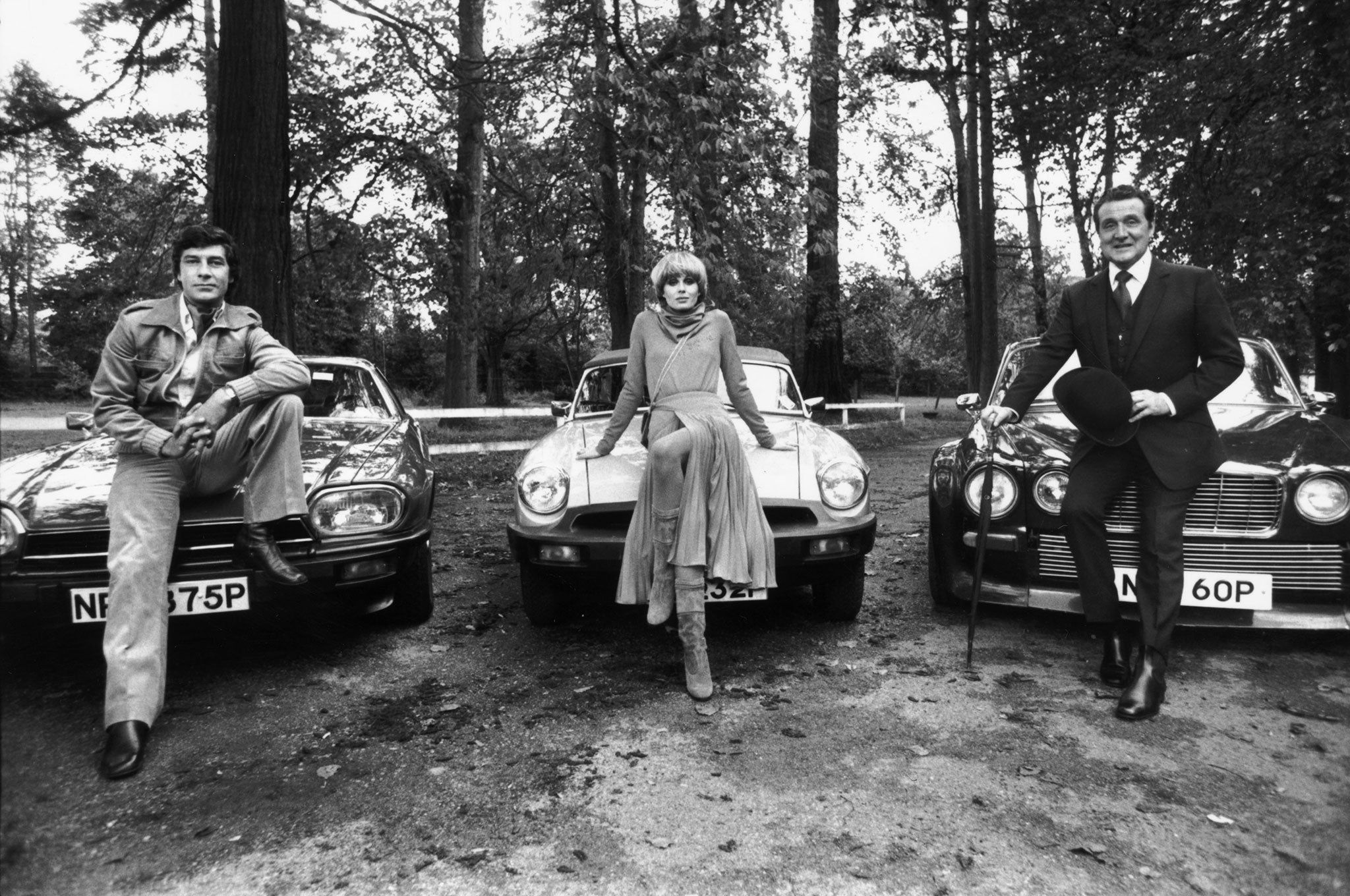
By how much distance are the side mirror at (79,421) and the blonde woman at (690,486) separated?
2613 millimetres

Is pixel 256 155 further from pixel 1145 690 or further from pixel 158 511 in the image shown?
pixel 1145 690

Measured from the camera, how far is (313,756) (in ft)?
10.3

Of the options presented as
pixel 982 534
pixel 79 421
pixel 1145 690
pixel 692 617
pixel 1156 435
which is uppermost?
pixel 79 421

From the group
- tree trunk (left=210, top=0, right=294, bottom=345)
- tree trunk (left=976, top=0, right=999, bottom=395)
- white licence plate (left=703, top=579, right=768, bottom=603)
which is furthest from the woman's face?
tree trunk (left=976, top=0, right=999, bottom=395)

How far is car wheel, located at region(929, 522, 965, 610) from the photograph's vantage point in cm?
482

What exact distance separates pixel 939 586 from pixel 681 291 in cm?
215

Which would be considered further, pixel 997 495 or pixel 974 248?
pixel 974 248

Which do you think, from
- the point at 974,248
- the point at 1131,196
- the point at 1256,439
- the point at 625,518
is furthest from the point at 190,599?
the point at 974,248

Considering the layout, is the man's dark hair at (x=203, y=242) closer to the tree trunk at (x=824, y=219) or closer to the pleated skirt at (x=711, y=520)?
the pleated skirt at (x=711, y=520)

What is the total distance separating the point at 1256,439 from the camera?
441 cm

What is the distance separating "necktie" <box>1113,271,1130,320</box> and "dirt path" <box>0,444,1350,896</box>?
4.98ft

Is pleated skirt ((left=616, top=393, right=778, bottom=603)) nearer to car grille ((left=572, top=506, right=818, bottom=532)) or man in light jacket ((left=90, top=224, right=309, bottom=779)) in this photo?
car grille ((left=572, top=506, right=818, bottom=532))

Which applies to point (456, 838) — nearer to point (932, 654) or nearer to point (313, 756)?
point (313, 756)

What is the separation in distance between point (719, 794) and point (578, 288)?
52.9ft
